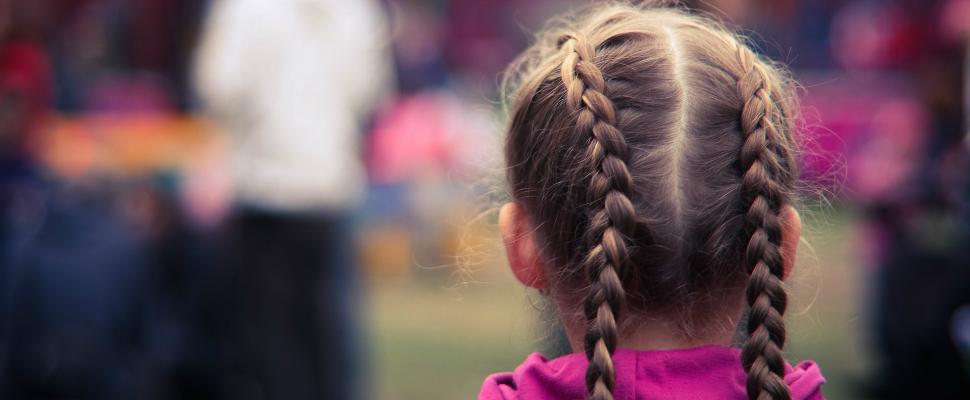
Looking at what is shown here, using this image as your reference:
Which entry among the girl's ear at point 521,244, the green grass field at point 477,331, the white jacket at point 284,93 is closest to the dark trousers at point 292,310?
the white jacket at point 284,93

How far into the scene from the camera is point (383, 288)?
6887 mm

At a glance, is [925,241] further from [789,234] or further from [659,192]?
[659,192]

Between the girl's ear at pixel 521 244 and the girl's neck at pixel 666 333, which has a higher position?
the girl's ear at pixel 521 244

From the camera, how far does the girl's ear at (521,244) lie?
50.6 inches

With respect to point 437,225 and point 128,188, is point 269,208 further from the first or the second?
point 437,225

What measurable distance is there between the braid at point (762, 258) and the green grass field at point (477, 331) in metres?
2.46

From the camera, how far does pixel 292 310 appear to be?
3826 mm

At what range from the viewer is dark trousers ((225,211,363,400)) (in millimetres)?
3756

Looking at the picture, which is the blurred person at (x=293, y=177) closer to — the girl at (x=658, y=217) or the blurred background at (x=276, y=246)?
the blurred background at (x=276, y=246)

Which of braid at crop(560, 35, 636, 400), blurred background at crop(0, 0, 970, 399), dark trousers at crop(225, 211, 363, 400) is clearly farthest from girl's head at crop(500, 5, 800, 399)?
dark trousers at crop(225, 211, 363, 400)

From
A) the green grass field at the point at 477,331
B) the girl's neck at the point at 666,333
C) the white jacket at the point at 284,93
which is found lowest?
the green grass field at the point at 477,331

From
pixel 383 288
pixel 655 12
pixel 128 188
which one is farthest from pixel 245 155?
pixel 383 288

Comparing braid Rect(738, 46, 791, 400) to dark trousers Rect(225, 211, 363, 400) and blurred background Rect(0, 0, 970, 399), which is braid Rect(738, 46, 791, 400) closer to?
blurred background Rect(0, 0, 970, 399)

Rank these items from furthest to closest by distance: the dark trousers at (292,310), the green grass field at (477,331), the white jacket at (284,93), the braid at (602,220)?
the green grass field at (477,331)
the dark trousers at (292,310)
the white jacket at (284,93)
the braid at (602,220)
